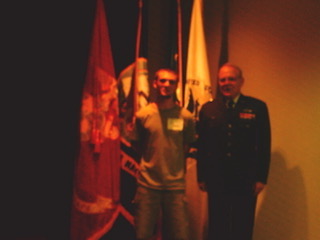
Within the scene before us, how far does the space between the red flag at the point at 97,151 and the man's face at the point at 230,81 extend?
80cm

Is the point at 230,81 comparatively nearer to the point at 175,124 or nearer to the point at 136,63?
the point at 175,124

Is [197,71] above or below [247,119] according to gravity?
above

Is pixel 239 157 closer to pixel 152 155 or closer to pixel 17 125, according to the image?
pixel 152 155

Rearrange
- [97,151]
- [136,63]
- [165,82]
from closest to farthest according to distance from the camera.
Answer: [165,82], [97,151], [136,63]

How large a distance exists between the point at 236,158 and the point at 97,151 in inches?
38.1

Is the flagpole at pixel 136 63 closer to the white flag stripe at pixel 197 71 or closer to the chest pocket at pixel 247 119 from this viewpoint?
the white flag stripe at pixel 197 71

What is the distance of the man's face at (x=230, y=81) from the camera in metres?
1.63

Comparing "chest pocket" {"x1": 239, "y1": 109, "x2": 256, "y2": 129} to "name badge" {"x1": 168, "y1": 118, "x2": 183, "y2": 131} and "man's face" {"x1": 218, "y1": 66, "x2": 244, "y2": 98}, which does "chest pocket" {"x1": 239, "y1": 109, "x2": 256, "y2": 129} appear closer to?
"man's face" {"x1": 218, "y1": 66, "x2": 244, "y2": 98}

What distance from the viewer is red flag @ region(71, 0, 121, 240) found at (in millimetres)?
1819

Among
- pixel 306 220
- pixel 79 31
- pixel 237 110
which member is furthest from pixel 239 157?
pixel 79 31

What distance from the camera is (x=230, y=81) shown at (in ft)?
5.39

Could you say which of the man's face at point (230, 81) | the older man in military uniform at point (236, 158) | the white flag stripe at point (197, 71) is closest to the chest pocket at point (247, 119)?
the older man in military uniform at point (236, 158)

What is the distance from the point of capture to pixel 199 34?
204 centimetres

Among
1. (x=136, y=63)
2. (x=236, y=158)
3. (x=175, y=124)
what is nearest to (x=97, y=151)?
(x=175, y=124)
